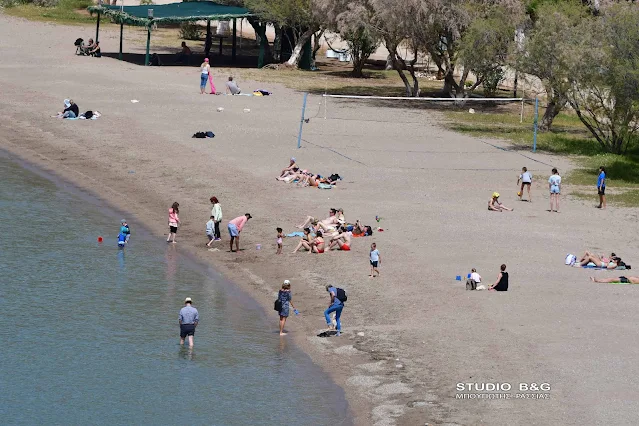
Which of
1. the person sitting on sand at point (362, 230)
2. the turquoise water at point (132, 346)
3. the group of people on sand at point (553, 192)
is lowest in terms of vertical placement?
the turquoise water at point (132, 346)

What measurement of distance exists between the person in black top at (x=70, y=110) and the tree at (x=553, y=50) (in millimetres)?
18214

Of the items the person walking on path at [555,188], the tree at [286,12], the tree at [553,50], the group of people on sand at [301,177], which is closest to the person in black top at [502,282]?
the person walking on path at [555,188]

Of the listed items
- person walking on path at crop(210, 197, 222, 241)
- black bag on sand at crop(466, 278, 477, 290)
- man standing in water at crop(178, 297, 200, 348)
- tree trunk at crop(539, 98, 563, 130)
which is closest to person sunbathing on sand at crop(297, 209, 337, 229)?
person walking on path at crop(210, 197, 222, 241)

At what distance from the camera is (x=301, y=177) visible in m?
36.5

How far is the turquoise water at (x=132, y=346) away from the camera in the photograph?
65.3 feet

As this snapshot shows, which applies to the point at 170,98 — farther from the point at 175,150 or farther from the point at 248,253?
the point at 248,253

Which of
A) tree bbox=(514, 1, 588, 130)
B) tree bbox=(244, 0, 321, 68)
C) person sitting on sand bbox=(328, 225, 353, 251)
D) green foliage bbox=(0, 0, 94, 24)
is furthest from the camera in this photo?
green foliage bbox=(0, 0, 94, 24)

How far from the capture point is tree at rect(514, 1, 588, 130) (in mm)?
43219

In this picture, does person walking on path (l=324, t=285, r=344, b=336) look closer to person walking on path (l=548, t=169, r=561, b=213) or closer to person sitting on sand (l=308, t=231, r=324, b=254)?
person sitting on sand (l=308, t=231, r=324, b=254)

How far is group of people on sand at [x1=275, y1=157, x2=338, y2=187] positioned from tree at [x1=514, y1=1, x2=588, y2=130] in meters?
11.7

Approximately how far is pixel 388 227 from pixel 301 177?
609cm

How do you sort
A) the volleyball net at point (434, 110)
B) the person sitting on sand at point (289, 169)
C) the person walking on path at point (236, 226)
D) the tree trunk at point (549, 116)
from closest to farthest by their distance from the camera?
1. the person walking on path at point (236, 226)
2. the person sitting on sand at point (289, 169)
3. the tree trunk at point (549, 116)
4. the volleyball net at point (434, 110)

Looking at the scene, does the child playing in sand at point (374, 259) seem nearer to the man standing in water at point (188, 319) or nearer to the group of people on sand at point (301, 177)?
the man standing in water at point (188, 319)

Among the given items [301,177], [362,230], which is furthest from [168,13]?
[362,230]
